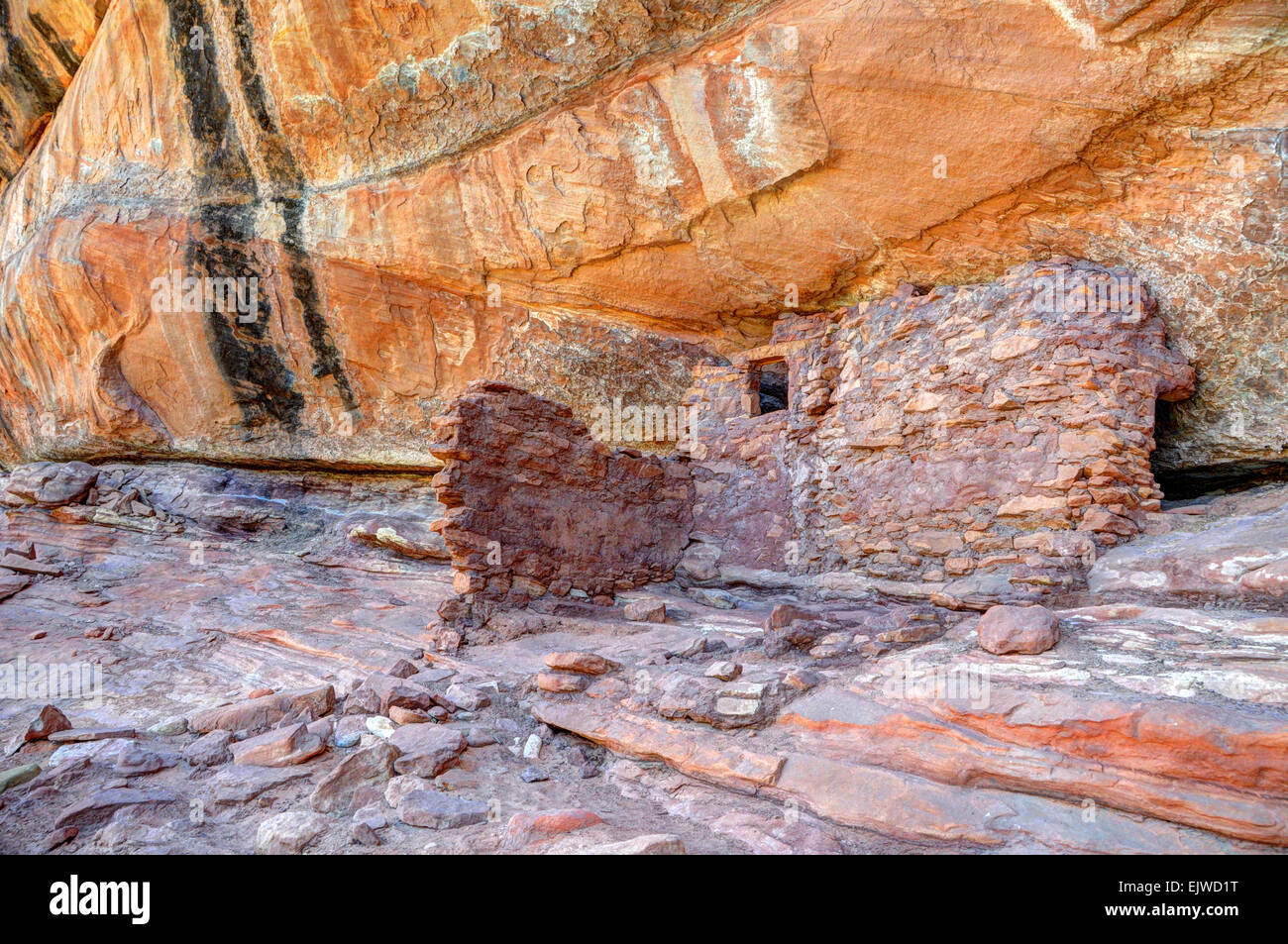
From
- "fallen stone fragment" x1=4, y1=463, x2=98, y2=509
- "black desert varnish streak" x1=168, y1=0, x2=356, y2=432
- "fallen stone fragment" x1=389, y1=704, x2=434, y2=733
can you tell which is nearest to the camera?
"fallen stone fragment" x1=389, y1=704, x2=434, y2=733

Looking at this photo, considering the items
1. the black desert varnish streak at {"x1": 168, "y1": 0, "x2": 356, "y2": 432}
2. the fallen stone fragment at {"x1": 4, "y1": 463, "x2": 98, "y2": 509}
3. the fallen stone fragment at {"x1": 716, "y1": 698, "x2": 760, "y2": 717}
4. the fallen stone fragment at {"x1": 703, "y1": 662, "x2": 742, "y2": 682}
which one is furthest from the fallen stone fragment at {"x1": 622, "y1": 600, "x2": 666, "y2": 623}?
the fallen stone fragment at {"x1": 4, "y1": 463, "x2": 98, "y2": 509}

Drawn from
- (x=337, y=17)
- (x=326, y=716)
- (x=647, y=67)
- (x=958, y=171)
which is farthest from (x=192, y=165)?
(x=958, y=171)

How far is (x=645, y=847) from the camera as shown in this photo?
2.86m

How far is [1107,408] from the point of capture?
5578mm

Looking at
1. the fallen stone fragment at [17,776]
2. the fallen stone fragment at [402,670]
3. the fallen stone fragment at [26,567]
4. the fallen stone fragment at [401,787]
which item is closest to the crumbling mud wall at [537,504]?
the fallen stone fragment at [402,670]

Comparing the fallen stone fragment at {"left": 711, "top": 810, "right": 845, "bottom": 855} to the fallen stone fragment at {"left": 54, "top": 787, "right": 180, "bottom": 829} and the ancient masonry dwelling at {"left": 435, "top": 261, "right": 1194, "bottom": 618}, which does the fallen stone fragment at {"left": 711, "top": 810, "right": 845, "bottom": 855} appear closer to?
the fallen stone fragment at {"left": 54, "top": 787, "right": 180, "bottom": 829}

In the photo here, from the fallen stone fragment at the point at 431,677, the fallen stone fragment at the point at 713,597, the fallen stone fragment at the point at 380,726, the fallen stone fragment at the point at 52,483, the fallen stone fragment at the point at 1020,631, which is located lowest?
the fallen stone fragment at the point at 380,726

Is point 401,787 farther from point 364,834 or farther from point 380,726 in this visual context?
point 380,726

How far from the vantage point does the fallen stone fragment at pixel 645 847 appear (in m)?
2.86

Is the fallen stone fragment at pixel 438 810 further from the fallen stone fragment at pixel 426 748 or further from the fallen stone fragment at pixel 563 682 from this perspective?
the fallen stone fragment at pixel 563 682

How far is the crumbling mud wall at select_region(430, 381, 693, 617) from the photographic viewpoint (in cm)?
619

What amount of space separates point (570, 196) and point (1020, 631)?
5.64 m

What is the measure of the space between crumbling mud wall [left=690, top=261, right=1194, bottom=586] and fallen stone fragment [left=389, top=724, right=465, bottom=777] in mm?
3805

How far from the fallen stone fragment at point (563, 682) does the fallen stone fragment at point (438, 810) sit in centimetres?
130
